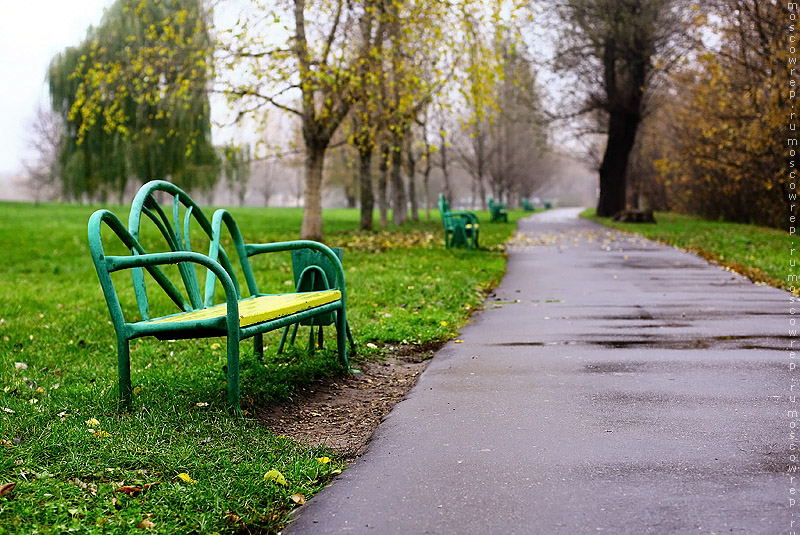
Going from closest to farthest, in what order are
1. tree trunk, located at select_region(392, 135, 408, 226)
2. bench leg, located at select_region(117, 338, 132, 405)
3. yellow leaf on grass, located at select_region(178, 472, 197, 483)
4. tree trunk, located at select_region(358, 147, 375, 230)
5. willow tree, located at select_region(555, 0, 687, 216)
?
1. yellow leaf on grass, located at select_region(178, 472, 197, 483)
2. bench leg, located at select_region(117, 338, 132, 405)
3. tree trunk, located at select_region(358, 147, 375, 230)
4. tree trunk, located at select_region(392, 135, 408, 226)
5. willow tree, located at select_region(555, 0, 687, 216)

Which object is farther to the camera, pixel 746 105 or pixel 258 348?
pixel 746 105

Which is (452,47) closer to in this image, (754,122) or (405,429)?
(754,122)

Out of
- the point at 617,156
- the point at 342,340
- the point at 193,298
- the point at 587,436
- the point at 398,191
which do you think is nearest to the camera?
the point at 587,436

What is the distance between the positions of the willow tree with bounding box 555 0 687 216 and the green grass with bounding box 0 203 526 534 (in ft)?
65.6

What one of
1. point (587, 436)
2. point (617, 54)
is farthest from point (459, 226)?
point (617, 54)

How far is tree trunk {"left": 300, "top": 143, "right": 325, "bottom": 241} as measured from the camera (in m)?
17.7

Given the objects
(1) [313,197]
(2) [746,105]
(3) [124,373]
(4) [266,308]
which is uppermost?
(2) [746,105]

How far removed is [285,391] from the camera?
4.65 metres

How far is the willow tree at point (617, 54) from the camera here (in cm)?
2658

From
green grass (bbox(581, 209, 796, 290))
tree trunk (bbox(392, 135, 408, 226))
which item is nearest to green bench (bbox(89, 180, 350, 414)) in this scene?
green grass (bbox(581, 209, 796, 290))

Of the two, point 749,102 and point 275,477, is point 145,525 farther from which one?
point 749,102

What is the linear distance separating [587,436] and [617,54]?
1084 inches

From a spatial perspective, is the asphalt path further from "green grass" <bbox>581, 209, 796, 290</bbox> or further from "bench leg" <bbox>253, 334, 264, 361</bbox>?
"green grass" <bbox>581, 209, 796, 290</bbox>

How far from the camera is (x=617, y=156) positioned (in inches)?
1271
